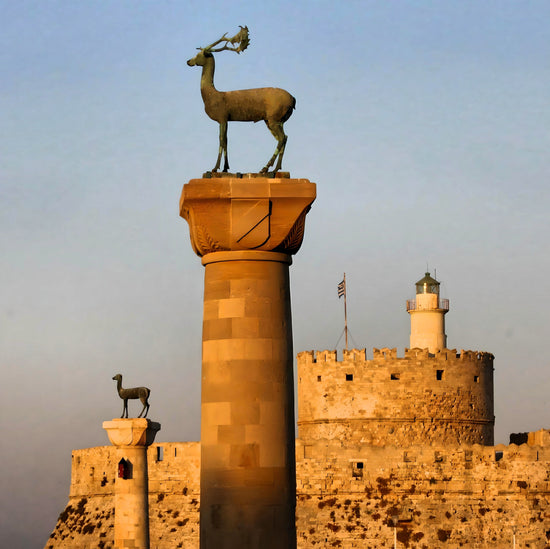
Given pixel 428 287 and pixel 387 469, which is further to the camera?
pixel 428 287

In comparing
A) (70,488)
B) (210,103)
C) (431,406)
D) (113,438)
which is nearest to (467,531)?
(431,406)

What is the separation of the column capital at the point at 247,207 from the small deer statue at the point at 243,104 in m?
0.39

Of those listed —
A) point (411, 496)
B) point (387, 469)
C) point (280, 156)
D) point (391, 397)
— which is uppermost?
point (280, 156)

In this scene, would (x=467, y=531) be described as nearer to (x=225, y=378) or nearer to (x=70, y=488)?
(x=70, y=488)

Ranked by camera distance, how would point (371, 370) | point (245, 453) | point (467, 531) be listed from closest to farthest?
point (245, 453) → point (467, 531) → point (371, 370)

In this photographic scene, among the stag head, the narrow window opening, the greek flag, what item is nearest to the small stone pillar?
the stag head

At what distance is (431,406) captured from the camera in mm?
46750

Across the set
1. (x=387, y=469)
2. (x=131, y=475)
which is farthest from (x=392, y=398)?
(x=131, y=475)

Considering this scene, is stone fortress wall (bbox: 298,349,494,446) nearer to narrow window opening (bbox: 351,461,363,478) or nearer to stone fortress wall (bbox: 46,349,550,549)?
stone fortress wall (bbox: 46,349,550,549)

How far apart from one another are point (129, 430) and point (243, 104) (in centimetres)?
1413

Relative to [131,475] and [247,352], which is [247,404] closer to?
[247,352]

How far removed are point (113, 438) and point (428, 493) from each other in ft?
72.2

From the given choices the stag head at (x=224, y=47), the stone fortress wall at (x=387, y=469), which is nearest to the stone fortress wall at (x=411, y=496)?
the stone fortress wall at (x=387, y=469)

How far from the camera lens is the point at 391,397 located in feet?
152
